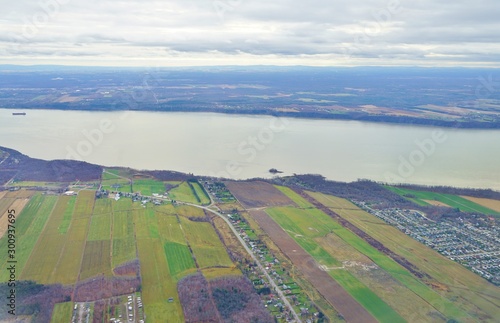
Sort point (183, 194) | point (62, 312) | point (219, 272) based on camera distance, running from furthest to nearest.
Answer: point (183, 194)
point (219, 272)
point (62, 312)

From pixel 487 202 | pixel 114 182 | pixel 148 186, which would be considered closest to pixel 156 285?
pixel 148 186

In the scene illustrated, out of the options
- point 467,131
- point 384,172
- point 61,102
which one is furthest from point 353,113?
point 61,102

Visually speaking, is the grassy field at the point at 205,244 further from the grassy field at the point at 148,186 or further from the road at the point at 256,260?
the grassy field at the point at 148,186

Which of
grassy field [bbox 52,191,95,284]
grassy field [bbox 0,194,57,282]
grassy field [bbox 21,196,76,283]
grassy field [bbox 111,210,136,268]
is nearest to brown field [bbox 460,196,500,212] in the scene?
grassy field [bbox 111,210,136,268]

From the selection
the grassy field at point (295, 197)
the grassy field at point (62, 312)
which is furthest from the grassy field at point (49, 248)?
the grassy field at point (295, 197)

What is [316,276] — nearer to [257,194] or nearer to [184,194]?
[257,194]

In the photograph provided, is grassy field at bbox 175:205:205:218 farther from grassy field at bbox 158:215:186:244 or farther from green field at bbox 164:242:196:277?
green field at bbox 164:242:196:277
